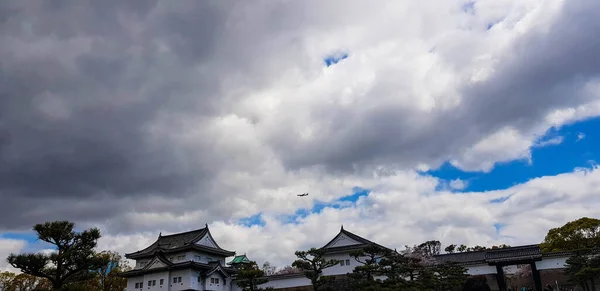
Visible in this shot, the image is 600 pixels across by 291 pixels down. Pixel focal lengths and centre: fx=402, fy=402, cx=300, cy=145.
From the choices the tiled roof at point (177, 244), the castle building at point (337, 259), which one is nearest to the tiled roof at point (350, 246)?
the castle building at point (337, 259)

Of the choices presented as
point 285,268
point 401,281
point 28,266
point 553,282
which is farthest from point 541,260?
point 285,268

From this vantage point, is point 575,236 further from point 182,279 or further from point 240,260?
point 182,279

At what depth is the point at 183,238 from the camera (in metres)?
56.1

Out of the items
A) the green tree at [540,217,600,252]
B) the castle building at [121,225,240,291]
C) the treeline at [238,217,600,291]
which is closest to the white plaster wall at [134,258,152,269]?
the castle building at [121,225,240,291]

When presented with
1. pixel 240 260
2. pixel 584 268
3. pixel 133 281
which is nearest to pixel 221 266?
pixel 133 281

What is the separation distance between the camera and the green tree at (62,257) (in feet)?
88.1

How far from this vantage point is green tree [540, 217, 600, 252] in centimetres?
5726

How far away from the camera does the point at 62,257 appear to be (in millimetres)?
26719

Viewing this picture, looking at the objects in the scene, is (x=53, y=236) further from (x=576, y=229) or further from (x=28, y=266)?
(x=576, y=229)

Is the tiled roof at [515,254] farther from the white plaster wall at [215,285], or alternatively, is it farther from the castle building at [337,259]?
the white plaster wall at [215,285]

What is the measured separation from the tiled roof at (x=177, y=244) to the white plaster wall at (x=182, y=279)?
3.99 metres

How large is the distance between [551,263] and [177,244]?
45160 mm

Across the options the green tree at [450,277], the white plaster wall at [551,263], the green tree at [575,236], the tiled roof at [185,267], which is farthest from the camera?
the green tree at [575,236]

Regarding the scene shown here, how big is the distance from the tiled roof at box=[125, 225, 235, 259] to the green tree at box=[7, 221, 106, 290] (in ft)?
77.8
